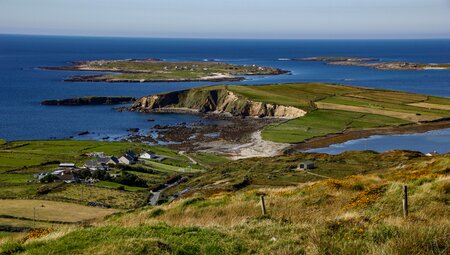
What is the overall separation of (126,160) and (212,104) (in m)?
63.5

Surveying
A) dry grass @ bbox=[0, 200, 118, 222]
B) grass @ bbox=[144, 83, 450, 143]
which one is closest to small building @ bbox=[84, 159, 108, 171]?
dry grass @ bbox=[0, 200, 118, 222]

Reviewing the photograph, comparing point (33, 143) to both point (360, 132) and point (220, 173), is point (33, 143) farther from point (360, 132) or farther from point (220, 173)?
point (360, 132)

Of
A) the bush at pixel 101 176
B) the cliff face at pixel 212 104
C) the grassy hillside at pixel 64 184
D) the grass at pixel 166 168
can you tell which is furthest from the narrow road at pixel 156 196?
the cliff face at pixel 212 104

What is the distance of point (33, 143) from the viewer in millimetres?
91125

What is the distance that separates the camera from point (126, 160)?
75312mm

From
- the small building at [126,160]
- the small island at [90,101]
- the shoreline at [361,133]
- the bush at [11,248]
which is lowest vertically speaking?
the small island at [90,101]

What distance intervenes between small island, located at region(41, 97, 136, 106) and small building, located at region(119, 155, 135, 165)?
73477mm

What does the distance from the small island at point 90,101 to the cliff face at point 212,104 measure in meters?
9.58

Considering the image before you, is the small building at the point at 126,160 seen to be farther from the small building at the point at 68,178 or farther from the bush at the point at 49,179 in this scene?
the bush at the point at 49,179

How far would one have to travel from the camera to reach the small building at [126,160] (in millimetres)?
75106

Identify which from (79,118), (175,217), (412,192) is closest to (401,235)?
(412,192)

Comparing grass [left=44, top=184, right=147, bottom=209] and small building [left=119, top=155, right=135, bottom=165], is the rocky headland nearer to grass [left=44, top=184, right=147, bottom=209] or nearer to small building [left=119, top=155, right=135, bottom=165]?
small building [left=119, top=155, right=135, bottom=165]

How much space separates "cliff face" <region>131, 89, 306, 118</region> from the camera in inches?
4973

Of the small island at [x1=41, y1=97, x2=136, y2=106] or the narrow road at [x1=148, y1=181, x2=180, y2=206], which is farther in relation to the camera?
the small island at [x1=41, y1=97, x2=136, y2=106]
